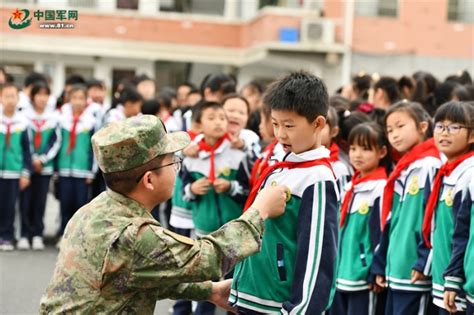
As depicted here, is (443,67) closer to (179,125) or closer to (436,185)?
(179,125)

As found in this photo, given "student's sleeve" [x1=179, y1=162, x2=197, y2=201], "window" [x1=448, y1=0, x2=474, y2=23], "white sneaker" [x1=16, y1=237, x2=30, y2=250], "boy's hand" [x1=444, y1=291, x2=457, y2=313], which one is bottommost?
"white sneaker" [x1=16, y1=237, x2=30, y2=250]

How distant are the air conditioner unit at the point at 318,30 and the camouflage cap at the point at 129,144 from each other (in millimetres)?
18652

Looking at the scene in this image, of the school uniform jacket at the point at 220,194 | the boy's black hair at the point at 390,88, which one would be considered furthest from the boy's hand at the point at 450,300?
the boy's black hair at the point at 390,88

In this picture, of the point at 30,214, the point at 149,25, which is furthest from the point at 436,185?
the point at 149,25

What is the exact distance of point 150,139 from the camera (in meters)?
3.12

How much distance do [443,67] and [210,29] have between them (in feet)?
20.9

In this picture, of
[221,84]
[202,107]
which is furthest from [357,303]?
[221,84]

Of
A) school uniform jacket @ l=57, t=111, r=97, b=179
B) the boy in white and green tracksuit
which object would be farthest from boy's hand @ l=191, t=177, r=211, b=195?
school uniform jacket @ l=57, t=111, r=97, b=179

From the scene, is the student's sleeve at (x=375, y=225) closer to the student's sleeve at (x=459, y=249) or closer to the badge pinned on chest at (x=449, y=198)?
the badge pinned on chest at (x=449, y=198)

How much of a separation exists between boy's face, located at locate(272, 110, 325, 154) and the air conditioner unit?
18038mm

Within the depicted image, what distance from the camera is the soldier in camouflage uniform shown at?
3045 millimetres

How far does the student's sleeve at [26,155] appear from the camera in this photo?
9.77 meters

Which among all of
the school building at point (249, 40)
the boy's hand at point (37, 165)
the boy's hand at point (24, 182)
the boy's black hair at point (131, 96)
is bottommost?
the boy's hand at point (24, 182)

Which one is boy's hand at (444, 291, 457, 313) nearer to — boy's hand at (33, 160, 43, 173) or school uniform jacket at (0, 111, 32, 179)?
school uniform jacket at (0, 111, 32, 179)
